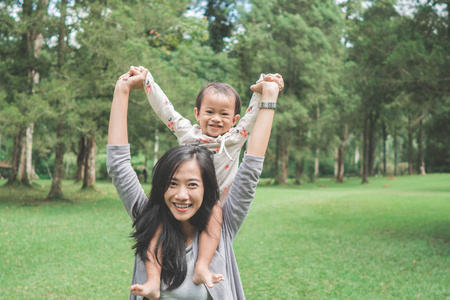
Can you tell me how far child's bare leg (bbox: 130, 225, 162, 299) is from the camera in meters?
1.60

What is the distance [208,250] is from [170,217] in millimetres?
189

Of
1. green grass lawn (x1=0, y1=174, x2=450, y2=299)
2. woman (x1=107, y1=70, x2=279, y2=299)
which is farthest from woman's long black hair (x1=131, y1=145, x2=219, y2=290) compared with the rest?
green grass lawn (x1=0, y1=174, x2=450, y2=299)

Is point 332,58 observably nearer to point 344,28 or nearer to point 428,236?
point 344,28

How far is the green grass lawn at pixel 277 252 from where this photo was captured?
5.88 m

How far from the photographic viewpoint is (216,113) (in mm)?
2332

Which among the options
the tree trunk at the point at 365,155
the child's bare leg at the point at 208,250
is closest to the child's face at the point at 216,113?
the child's bare leg at the point at 208,250

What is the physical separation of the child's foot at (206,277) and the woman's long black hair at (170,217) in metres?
0.05

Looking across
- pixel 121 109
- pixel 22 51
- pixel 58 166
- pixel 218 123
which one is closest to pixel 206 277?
pixel 121 109

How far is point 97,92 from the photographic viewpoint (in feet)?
42.0

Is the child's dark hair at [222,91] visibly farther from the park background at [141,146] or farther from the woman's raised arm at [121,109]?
the park background at [141,146]

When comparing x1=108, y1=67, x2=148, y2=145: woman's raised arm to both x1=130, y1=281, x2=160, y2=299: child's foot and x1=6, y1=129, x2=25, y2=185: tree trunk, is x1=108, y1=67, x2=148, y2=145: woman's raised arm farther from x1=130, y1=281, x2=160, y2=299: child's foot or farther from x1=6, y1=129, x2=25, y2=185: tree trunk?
x1=6, y1=129, x2=25, y2=185: tree trunk

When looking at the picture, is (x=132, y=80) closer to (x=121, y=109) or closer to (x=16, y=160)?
(x=121, y=109)

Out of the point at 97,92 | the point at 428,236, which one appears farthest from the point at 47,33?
the point at 428,236

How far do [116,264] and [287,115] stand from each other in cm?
1842
